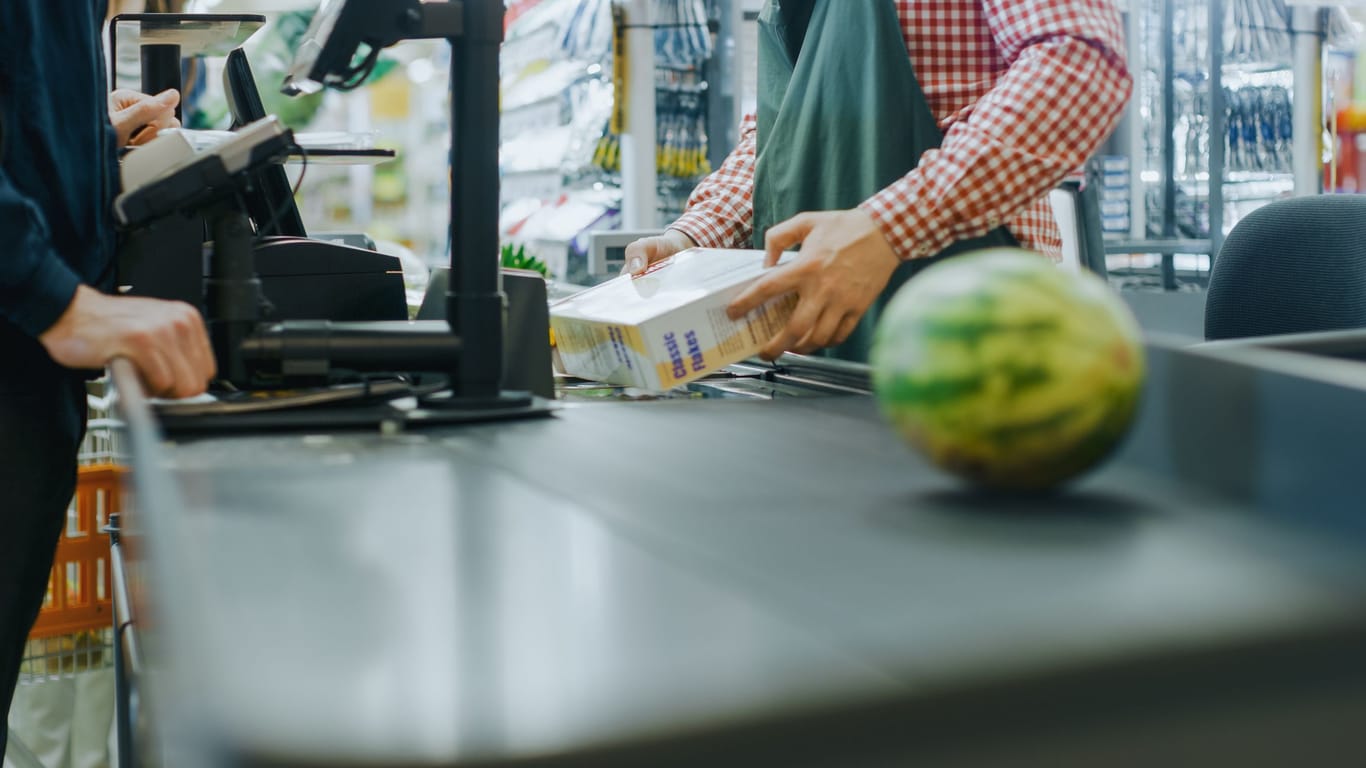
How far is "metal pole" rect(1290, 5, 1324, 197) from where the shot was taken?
5559 millimetres

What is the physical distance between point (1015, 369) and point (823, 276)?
2.02 feet

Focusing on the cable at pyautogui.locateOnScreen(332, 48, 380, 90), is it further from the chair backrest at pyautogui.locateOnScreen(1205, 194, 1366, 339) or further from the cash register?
the chair backrest at pyautogui.locateOnScreen(1205, 194, 1366, 339)

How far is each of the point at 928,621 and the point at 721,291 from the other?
2.50 feet

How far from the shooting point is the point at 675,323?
121 cm

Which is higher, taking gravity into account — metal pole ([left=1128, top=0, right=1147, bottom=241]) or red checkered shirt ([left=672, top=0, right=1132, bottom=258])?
metal pole ([left=1128, top=0, right=1147, bottom=241])

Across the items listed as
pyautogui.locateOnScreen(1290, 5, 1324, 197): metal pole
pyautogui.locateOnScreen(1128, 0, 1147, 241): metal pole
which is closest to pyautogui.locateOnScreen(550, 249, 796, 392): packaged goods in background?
pyautogui.locateOnScreen(1128, 0, 1147, 241): metal pole

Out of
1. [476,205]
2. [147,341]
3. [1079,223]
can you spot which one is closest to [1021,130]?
[476,205]

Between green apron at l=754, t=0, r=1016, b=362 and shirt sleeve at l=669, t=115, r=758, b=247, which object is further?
shirt sleeve at l=669, t=115, r=758, b=247

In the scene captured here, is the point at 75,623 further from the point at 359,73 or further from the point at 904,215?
the point at 904,215

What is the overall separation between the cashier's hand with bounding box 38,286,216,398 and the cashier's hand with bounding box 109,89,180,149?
0.81m

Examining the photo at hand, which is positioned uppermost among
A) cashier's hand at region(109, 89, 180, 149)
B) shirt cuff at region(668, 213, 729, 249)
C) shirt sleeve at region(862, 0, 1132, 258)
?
cashier's hand at region(109, 89, 180, 149)

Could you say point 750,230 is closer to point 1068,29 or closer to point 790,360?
point 790,360

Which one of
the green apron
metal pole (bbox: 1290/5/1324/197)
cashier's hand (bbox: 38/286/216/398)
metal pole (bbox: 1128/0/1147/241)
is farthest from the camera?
metal pole (bbox: 1290/5/1324/197)

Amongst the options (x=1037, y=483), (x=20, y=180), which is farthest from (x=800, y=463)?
(x=20, y=180)
